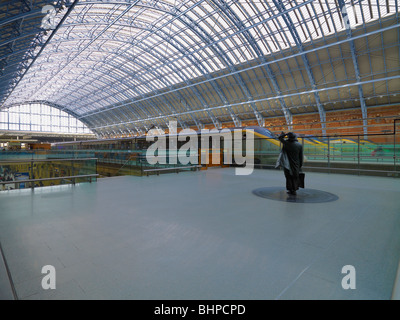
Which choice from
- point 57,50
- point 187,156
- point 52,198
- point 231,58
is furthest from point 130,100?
point 52,198

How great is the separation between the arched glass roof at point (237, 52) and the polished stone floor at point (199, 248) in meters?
16.1

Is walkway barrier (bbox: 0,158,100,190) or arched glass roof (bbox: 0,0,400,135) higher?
arched glass roof (bbox: 0,0,400,135)

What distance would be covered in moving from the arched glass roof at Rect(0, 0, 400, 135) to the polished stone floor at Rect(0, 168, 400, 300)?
53.0ft

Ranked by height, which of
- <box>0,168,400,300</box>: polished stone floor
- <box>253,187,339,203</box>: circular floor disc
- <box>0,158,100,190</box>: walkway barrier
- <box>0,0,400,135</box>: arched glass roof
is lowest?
<box>0,168,400,300</box>: polished stone floor

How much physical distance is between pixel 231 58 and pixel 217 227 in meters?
28.9

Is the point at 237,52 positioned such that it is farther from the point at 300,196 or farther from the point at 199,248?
the point at 199,248

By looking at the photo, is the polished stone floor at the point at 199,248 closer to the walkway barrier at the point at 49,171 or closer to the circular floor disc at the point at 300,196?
the circular floor disc at the point at 300,196

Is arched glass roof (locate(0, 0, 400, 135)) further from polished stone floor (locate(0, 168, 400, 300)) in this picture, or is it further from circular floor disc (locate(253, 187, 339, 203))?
circular floor disc (locate(253, 187, 339, 203))

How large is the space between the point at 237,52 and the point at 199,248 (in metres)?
29.5

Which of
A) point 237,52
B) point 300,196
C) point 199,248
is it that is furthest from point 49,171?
point 237,52

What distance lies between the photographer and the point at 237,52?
28.1 m

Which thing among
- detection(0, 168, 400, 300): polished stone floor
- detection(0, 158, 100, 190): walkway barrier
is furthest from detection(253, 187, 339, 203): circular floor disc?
detection(0, 158, 100, 190): walkway barrier

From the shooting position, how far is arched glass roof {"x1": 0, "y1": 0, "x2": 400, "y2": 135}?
2080 centimetres

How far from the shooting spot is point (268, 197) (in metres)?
5.21
